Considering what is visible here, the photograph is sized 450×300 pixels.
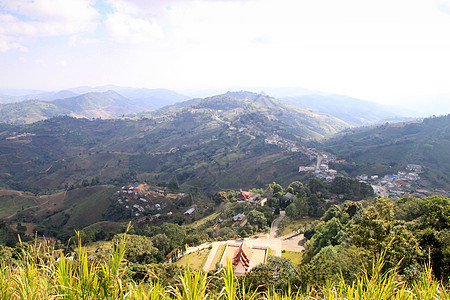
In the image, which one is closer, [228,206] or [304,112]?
[228,206]

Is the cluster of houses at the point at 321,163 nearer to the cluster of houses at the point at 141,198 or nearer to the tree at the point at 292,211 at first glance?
the tree at the point at 292,211

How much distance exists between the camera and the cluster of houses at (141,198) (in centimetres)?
4772

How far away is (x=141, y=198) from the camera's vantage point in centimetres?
5028

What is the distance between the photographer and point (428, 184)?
5194 cm

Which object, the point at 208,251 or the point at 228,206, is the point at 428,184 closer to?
the point at 228,206

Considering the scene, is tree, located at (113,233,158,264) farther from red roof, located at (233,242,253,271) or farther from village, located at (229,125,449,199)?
village, located at (229,125,449,199)

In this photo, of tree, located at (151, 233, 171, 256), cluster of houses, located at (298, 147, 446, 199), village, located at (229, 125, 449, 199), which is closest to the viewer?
tree, located at (151, 233, 171, 256)

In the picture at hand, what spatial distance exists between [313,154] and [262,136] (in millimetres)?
29104

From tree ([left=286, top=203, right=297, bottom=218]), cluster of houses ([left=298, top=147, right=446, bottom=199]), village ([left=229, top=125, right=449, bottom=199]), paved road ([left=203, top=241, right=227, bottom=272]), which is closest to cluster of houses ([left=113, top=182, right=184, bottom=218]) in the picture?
paved road ([left=203, top=241, right=227, bottom=272])

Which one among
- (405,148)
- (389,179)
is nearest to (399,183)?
(389,179)

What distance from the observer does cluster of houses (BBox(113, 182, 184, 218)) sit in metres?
47.7

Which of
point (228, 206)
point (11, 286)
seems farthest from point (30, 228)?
point (11, 286)

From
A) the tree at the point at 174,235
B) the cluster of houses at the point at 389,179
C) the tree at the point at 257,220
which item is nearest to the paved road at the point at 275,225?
the tree at the point at 257,220

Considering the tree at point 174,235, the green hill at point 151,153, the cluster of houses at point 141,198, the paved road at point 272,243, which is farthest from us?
the green hill at point 151,153
